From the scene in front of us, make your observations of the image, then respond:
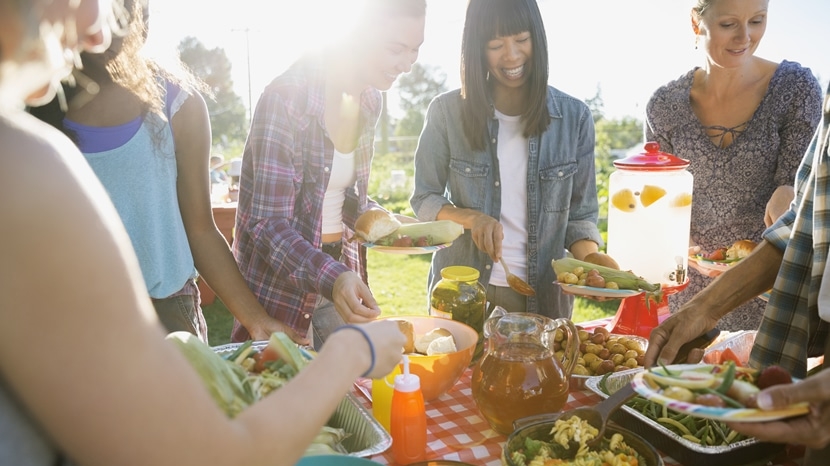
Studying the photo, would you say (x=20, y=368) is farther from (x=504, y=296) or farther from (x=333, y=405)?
(x=504, y=296)

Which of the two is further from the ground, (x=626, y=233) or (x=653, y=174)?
(x=653, y=174)

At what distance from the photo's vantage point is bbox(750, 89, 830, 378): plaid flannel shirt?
169 centimetres

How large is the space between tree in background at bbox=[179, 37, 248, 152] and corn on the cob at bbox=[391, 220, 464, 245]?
66.7ft

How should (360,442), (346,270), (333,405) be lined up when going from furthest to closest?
1. (346,270)
2. (360,442)
3. (333,405)

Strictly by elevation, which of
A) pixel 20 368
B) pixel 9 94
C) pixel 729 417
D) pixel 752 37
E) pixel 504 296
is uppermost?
pixel 752 37

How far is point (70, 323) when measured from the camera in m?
0.71

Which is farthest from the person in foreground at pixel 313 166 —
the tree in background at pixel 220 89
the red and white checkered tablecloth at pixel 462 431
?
the tree in background at pixel 220 89

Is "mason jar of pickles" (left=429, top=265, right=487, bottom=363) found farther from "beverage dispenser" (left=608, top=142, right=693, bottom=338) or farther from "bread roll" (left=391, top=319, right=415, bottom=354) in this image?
"beverage dispenser" (left=608, top=142, right=693, bottom=338)

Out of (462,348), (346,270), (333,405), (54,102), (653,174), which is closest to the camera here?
(333,405)

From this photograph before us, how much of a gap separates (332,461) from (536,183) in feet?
6.33

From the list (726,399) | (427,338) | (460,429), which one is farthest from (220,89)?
Answer: (726,399)

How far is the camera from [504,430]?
1.64 metres

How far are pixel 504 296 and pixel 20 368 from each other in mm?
2434

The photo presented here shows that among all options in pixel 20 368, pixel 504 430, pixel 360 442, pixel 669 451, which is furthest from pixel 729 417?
pixel 20 368
